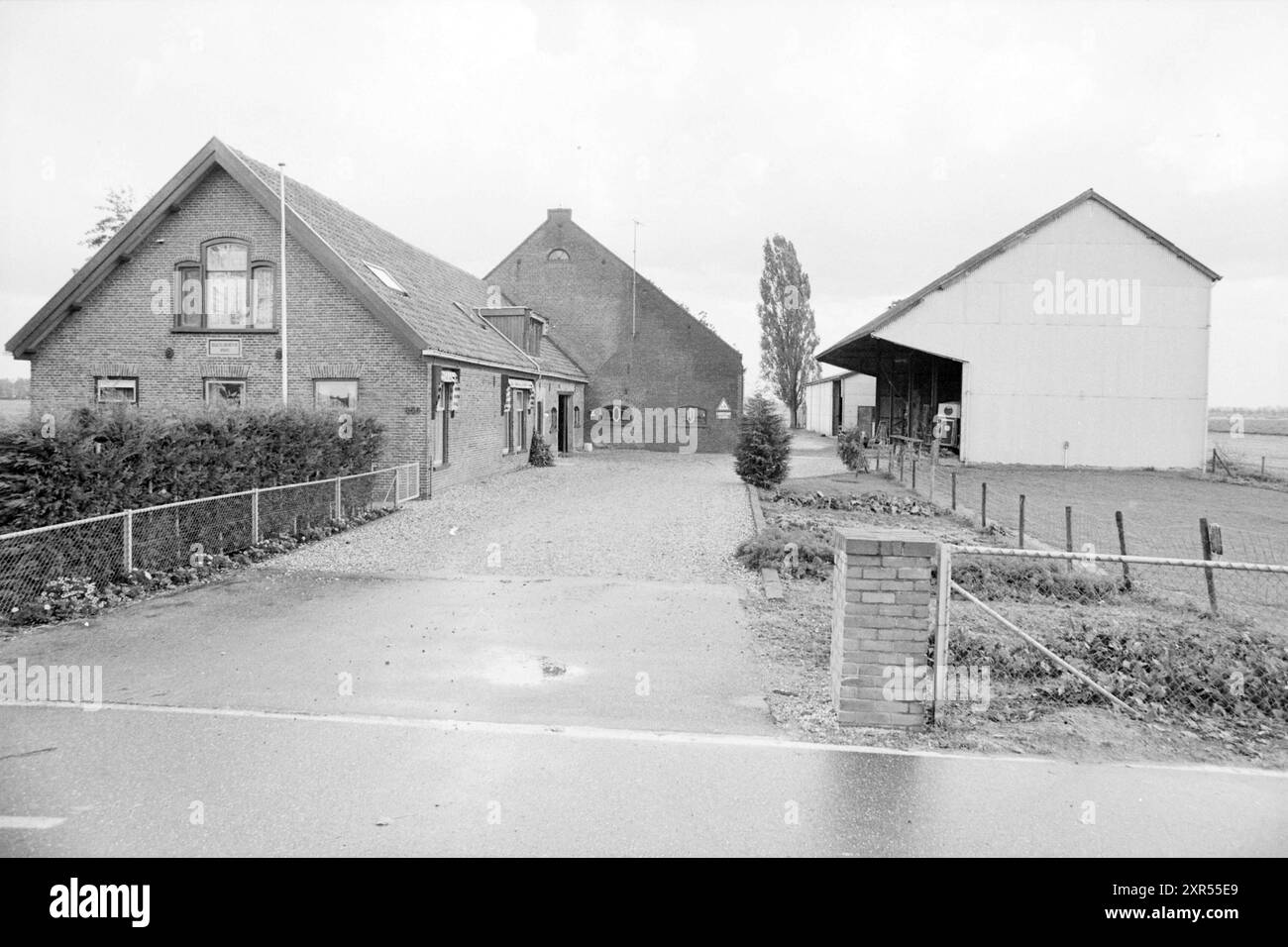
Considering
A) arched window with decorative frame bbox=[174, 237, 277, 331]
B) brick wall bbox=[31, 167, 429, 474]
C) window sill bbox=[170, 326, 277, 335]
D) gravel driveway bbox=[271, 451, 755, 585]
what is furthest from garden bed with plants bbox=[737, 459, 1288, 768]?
arched window with decorative frame bbox=[174, 237, 277, 331]

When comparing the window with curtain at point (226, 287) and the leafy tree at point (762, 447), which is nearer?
the window with curtain at point (226, 287)

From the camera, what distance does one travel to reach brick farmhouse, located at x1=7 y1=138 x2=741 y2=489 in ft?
59.8

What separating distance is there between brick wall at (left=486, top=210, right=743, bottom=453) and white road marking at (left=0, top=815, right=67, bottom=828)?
3305 cm

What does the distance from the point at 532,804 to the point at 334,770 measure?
119 centimetres

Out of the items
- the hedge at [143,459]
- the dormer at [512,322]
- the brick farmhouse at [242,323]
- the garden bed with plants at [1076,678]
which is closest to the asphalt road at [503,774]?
the garden bed with plants at [1076,678]

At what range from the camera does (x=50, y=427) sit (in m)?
8.53

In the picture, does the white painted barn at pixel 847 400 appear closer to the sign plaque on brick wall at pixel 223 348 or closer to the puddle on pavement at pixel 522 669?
the sign plaque on brick wall at pixel 223 348

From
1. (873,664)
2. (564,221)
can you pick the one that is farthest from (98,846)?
(564,221)

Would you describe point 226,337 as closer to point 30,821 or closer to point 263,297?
point 263,297

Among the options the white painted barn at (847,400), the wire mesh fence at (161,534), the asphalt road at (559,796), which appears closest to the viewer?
the asphalt road at (559,796)

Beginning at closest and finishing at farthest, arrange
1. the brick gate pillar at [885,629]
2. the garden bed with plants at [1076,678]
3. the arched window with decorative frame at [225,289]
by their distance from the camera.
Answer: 1. the garden bed with plants at [1076,678]
2. the brick gate pillar at [885,629]
3. the arched window with decorative frame at [225,289]

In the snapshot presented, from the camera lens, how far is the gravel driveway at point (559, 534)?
10.9 metres

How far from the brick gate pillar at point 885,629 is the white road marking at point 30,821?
170 inches

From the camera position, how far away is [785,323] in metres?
65.6
